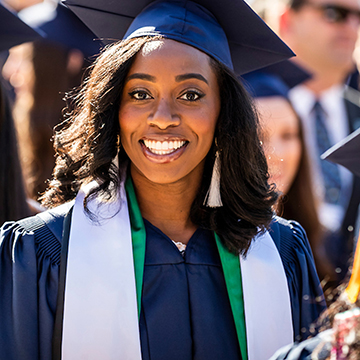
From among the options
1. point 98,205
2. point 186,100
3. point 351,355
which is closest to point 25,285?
point 98,205

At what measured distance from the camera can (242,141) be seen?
2.51 meters

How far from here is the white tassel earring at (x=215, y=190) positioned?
8.35 ft

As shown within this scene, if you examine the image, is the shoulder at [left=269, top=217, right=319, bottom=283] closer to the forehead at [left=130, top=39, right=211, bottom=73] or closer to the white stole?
the white stole

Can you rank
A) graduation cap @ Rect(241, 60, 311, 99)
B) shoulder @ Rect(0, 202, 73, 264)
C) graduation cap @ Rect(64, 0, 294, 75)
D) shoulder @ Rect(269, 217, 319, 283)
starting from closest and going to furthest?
shoulder @ Rect(0, 202, 73, 264) → graduation cap @ Rect(64, 0, 294, 75) → shoulder @ Rect(269, 217, 319, 283) → graduation cap @ Rect(241, 60, 311, 99)

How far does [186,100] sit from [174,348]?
1.02m

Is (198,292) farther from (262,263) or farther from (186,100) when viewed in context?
(186,100)

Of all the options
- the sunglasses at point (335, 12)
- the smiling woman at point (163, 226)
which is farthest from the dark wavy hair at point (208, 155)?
the sunglasses at point (335, 12)

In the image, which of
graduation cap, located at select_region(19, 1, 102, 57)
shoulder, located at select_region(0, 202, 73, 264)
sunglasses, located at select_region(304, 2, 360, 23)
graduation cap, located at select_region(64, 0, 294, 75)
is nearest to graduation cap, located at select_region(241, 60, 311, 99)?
sunglasses, located at select_region(304, 2, 360, 23)

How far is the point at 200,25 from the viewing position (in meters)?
2.41

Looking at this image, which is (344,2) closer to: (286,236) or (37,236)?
(286,236)

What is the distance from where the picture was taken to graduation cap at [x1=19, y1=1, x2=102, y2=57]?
4.26 metres

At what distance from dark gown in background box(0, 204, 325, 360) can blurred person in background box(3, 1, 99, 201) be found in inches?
66.8

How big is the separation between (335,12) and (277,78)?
752 mm

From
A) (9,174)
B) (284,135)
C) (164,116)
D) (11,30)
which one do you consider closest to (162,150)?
(164,116)
